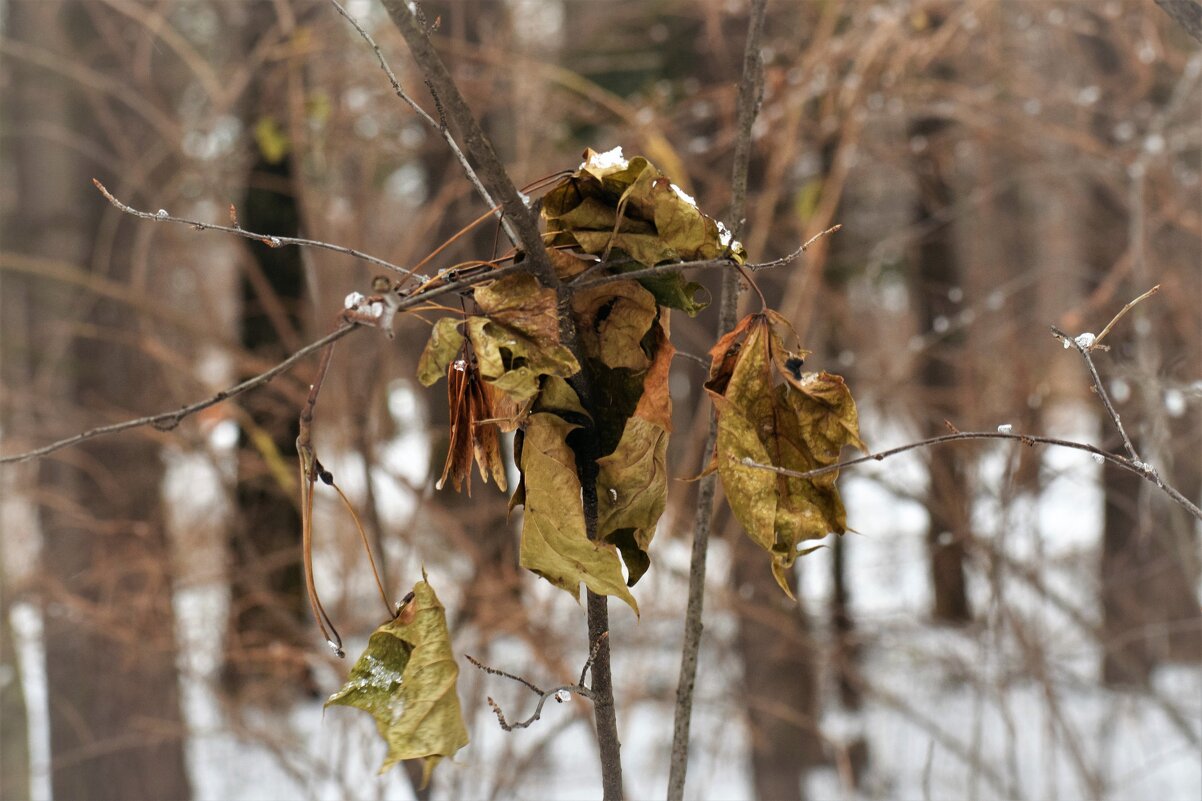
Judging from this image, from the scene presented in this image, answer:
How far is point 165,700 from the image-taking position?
4422mm

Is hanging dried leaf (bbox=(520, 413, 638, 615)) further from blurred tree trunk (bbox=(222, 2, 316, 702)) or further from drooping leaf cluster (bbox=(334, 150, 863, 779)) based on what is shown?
blurred tree trunk (bbox=(222, 2, 316, 702))

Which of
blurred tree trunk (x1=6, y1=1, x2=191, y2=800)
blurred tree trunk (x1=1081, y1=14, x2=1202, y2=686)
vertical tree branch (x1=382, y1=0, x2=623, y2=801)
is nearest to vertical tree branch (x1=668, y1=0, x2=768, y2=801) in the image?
vertical tree branch (x1=382, y1=0, x2=623, y2=801)

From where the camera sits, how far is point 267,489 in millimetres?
4016

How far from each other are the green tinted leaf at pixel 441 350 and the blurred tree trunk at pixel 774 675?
10.6 feet

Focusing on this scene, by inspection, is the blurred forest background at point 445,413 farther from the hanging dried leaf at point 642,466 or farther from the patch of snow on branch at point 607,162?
the patch of snow on branch at point 607,162

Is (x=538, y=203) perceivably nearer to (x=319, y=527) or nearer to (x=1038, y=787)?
(x=319, y=527)

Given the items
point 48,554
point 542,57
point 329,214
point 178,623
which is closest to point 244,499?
point 178,623

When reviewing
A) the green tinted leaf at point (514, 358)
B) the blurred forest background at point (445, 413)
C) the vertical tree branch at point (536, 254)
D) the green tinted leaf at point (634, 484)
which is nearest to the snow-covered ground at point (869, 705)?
the blurred forest background at point (445, 413)

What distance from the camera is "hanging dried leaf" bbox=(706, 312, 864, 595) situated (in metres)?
0.84

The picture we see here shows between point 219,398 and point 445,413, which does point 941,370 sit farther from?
point 219,398

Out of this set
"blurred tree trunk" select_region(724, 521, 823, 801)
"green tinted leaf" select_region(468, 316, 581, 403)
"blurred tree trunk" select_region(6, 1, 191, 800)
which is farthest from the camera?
"blurred tree trunk" select_region(6, 1, 191, 800)

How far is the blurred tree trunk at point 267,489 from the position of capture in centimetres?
337

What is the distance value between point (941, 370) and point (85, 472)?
485 cm

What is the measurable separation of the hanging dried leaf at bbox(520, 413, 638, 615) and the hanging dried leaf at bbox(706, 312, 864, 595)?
117 millimetres
